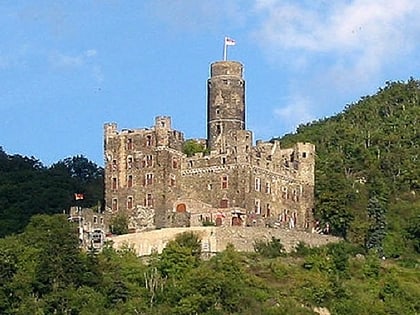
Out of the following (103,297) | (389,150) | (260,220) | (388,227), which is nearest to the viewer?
(103,297)

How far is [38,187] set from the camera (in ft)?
341

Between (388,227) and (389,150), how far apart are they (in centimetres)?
1319

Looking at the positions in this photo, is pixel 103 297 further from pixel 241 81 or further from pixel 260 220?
pixel 241 81

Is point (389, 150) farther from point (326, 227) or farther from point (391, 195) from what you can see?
point (326, 227)

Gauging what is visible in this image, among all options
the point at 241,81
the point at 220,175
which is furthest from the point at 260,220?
the point at 241,81

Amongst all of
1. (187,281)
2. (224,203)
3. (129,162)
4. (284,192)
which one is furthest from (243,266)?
(129,162)

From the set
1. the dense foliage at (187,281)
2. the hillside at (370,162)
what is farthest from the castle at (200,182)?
the dense foliage at (187,281)

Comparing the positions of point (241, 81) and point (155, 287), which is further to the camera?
point (241, 81)

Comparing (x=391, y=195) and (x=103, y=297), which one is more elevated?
(x=391, y=195)

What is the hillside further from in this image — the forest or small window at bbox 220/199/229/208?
small window at bbox 220/199/229/208

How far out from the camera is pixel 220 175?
8806 cm

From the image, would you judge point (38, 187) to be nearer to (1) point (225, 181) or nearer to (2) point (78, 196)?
(2) point (78, 196)

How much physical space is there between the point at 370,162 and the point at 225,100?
15404 mm

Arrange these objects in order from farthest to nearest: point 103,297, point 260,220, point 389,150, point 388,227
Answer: point 389,150, point 388,227, point 260,220, point 103,297
